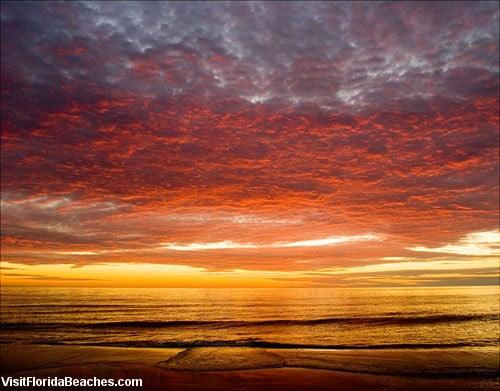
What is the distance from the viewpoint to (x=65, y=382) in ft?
63.8

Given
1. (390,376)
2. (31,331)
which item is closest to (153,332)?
(31,331)

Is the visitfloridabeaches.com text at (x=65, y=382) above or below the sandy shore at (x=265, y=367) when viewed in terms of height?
above

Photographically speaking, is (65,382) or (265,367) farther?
(265,367)

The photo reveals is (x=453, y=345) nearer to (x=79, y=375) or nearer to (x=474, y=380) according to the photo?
(x=474, y=380)

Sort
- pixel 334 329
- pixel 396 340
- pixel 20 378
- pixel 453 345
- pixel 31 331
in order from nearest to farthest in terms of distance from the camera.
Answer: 1. pixel 20 378
2. pixel 453 345
3. pixel 396 340
4. pixel 31 331
5. pixel 334 329

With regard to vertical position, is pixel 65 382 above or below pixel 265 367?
above

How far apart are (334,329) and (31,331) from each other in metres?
34.5

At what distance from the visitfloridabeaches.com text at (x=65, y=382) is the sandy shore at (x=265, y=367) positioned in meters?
0.82

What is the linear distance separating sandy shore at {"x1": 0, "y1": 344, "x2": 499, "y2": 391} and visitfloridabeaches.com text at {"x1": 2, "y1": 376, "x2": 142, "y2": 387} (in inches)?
32.2

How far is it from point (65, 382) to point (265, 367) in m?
11.5

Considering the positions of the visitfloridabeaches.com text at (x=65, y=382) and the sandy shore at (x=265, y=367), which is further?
the sandy shore at (x=265, y=367)

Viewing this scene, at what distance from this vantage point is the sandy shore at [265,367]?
19531 millimetres

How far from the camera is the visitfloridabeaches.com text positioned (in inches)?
743

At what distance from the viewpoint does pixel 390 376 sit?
2152 centimetres
